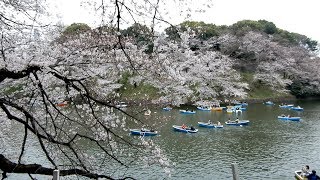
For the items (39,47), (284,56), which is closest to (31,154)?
(39,47)

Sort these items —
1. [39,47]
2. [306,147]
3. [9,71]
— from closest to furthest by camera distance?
[9,71], [39,47], [306,147]

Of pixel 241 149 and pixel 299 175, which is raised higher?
pixel 241 149

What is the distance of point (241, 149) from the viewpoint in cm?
1886

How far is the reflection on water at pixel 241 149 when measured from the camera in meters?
15.0

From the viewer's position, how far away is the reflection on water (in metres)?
15.0

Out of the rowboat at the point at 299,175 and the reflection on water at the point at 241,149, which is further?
the reflection on water at the point at 241,149

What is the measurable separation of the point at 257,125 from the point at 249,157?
9.03 meters

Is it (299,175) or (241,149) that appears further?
(241,149)

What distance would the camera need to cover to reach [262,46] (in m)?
45.2

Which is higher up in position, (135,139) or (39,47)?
(39,47)

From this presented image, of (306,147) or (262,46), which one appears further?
(262,46)

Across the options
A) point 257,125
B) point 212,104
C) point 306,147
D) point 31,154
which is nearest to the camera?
point 31,154

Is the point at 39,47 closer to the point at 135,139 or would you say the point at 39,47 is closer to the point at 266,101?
the point at 135,139

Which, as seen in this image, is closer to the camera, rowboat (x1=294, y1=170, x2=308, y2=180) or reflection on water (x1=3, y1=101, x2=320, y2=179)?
rowboat (x1=294, y1=170, x2=308, y2=180)
